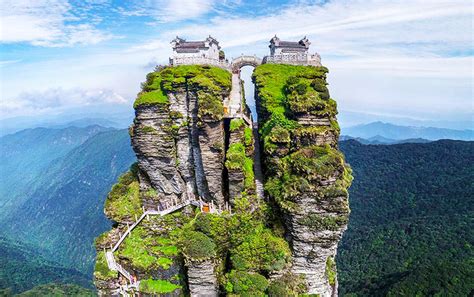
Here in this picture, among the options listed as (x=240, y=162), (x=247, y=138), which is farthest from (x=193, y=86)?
(x=240, y=162)

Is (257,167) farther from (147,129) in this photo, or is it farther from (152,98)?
(152,98)

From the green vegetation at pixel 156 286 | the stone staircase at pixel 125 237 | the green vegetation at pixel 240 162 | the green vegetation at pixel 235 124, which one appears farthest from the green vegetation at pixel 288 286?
the green vegetation at pixel 235 124

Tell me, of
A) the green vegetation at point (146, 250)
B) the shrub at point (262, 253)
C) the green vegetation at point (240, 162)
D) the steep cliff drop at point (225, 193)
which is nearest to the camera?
the steep cliff drop at point (225, 193)

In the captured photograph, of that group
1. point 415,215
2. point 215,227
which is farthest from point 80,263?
point 215,227

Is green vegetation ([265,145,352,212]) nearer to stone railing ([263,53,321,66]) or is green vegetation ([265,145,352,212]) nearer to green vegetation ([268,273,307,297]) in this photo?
green vegetation ([268,273,307,297])

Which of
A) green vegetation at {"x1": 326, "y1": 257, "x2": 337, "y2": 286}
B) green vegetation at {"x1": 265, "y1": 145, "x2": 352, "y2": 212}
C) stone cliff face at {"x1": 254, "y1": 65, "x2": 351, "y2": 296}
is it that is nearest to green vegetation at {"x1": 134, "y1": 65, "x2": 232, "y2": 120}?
A: stone cliff face at {"x1": 254, "y1": 65, "x2": 351, "y2": 296}

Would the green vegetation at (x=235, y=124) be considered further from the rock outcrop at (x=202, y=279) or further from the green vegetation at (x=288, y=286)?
the green vegetation at (x=288, y=286)

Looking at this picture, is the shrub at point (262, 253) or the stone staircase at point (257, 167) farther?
the stone staircase at point (257, 167)
